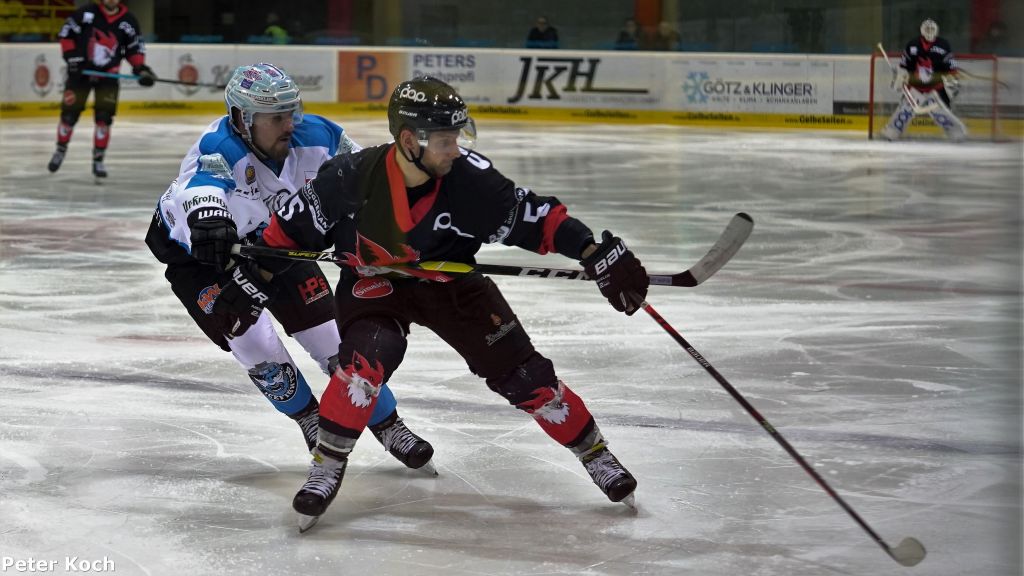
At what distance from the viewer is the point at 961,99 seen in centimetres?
1384

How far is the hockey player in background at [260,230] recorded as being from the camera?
3.23 meters

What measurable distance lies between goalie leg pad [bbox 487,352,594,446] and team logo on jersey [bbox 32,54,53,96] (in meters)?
13.8

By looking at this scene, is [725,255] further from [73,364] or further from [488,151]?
[488,151]

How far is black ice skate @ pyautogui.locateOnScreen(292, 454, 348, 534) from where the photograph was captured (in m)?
3.00

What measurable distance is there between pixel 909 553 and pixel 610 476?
746mm

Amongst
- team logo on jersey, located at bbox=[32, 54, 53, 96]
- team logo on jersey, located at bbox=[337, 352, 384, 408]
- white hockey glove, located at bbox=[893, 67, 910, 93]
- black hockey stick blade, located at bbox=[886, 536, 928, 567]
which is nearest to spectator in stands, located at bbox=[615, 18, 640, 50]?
white hockey glove, located at bbox=[893, 67, 910, 93]

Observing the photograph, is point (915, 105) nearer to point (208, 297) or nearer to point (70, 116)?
point (70, 116)

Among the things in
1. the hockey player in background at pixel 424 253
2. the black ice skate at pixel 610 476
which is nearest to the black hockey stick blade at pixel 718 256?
the hockey player in background at pixel 424 253

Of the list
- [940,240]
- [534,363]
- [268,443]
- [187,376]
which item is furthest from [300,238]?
[940,240]

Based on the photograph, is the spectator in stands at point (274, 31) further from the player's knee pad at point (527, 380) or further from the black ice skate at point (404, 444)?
the player's knee pad at point (527, 380)

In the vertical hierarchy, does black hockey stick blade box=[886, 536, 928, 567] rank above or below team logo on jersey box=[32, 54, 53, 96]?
below

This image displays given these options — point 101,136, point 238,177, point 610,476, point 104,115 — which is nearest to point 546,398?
point 610,476

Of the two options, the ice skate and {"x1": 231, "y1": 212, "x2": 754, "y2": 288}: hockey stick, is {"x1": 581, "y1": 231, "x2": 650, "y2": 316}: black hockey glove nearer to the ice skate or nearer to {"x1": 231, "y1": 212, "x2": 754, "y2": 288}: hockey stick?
{"x1": 231, "y1": 212, "x2": 754, "y2": 288}: hockey stick

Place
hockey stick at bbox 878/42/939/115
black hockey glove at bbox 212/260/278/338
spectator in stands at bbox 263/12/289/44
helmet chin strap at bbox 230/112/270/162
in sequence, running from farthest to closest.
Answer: spectator in stands at bbox 263/12/289/44, hockey stick at bbox 878/42/939/115, helmet chin strap at bbox 230/112/270/162, black hockey glove at bbox 212/260/278/338
